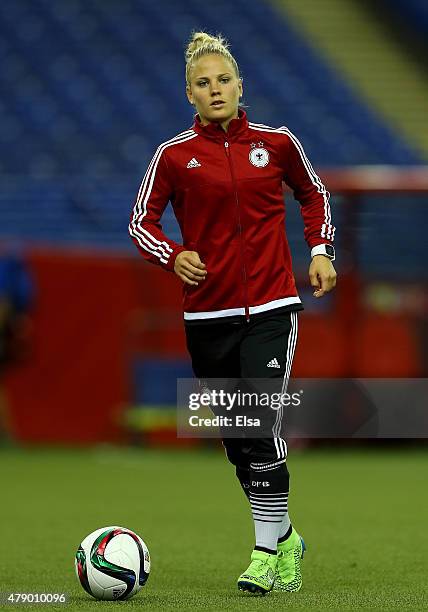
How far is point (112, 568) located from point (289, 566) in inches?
27.2

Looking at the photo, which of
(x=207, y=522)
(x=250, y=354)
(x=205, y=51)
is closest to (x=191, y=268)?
(x=250, y=354)

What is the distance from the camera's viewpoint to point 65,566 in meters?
5.16

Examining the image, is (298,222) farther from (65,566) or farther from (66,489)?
(65,566)

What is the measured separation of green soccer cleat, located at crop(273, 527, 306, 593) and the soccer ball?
50 centimetres

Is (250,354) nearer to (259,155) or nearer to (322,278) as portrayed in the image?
(322,278)

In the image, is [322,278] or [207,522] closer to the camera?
[322,278]

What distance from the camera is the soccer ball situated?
4.28 m

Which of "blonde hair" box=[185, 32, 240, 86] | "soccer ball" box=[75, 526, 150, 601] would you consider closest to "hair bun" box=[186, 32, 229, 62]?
"blonde hair" box=[185, 32, 240, 86]

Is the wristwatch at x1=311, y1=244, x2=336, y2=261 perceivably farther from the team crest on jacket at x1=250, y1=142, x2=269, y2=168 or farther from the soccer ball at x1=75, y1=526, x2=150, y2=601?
the soccer ball at x1=75, y1=526, x2=150, y2=601

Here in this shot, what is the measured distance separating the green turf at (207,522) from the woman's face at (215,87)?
170 cm

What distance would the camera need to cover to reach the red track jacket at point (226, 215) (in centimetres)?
462

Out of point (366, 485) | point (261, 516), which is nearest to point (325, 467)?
point (366, 485)

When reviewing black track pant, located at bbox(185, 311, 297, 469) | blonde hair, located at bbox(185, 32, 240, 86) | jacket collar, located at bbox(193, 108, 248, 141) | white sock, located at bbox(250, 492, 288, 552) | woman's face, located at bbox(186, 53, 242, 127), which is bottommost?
white sock, located at bbox(250, 492, 288, 552)

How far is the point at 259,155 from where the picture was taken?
4.71 meters
